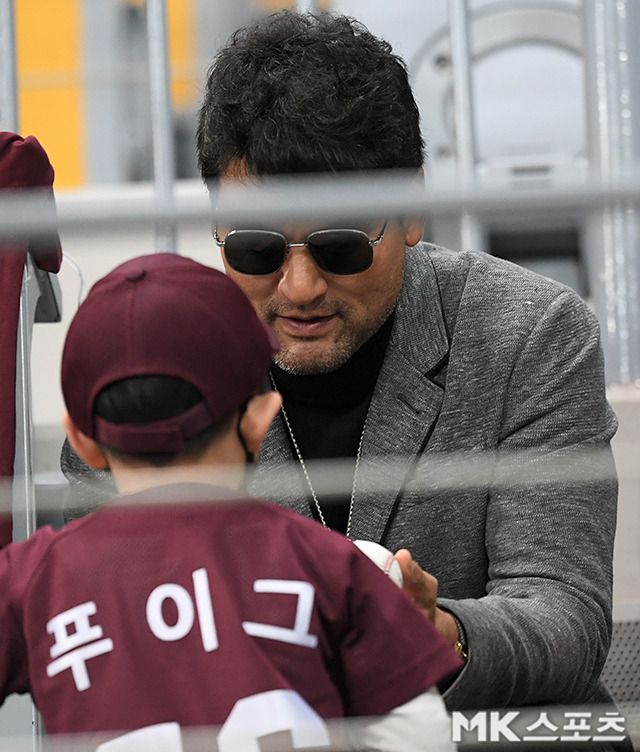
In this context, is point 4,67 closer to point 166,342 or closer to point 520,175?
point 166,342

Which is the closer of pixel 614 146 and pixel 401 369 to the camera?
pixel 401 369

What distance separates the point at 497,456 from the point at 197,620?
2.23 feet

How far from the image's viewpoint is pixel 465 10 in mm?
1912

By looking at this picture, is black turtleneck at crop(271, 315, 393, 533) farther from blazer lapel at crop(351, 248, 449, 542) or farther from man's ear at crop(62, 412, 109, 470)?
man's ear at crop(62, 412, 109, 470)

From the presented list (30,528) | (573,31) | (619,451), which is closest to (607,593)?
(619,451)

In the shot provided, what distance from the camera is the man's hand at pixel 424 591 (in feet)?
3.13

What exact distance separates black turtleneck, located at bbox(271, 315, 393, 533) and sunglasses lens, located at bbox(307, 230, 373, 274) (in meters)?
0.18

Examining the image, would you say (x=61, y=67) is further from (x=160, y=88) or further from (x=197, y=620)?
(x=197, y=620)

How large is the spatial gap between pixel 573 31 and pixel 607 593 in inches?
97.6

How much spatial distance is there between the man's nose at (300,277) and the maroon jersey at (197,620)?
1.62 ft

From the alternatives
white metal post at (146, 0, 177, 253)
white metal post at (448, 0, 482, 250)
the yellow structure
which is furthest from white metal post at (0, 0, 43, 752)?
the yellow structure

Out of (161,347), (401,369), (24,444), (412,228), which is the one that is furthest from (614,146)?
(161,347)

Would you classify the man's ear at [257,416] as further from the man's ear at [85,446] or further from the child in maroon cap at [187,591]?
the man's ear at [85,446]

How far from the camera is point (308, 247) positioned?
1.32 m
